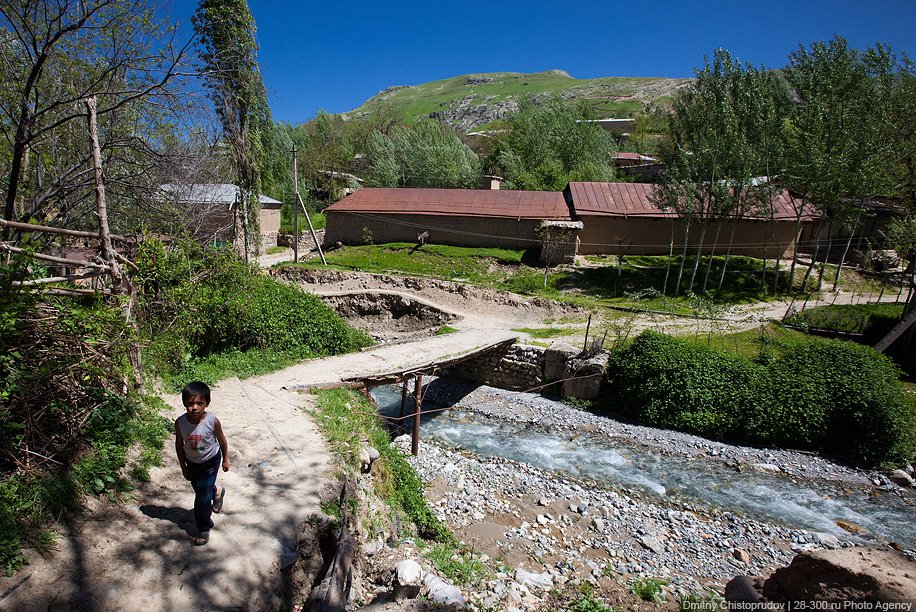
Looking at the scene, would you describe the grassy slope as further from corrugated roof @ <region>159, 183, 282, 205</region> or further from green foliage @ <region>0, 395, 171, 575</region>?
green foliage @ <region>0, 395, 171, 575</region>

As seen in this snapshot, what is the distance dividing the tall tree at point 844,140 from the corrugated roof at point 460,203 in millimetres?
11702

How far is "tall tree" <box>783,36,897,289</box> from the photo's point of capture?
2047 centimetres

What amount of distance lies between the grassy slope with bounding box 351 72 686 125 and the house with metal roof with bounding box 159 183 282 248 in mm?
84183

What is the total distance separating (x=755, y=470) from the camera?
41.5 feet

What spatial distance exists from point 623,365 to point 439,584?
11.3m

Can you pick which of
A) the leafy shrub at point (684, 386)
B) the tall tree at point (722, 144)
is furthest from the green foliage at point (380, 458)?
the tall tree at point (722, 144)

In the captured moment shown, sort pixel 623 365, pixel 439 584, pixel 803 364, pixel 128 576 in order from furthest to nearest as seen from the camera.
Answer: pixel 623 365 → pixel 803 364 → pixel 439 584 → pixel 128 576

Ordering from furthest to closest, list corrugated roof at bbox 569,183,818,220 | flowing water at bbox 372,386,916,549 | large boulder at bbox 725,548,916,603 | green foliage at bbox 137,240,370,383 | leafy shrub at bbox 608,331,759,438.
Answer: corrugated roof at bbox 569,183,818,220, leafy shrub at bbox 608,331,759,438, flowing water at bbox 372,386,916,549, green foliage at bbox 137,240,370,383, large boulder at bbox 725,548,916,603

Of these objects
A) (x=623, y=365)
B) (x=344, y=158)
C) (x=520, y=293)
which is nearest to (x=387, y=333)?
(x=520, y=293)

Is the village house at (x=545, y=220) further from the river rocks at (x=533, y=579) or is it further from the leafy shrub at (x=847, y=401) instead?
the river rocks at (x=533, y=579)

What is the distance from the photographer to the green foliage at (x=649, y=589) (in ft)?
24.9

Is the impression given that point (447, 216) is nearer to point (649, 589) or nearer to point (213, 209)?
point (213, 209)

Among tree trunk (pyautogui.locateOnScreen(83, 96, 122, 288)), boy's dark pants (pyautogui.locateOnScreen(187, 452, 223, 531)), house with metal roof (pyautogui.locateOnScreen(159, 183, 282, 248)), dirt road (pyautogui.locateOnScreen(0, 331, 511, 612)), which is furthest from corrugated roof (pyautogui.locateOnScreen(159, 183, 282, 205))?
boy's dark pants (pyautogui.locateOnScreen(187, 452, 223, 531))

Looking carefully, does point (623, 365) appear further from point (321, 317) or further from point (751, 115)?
point (751, 115)
